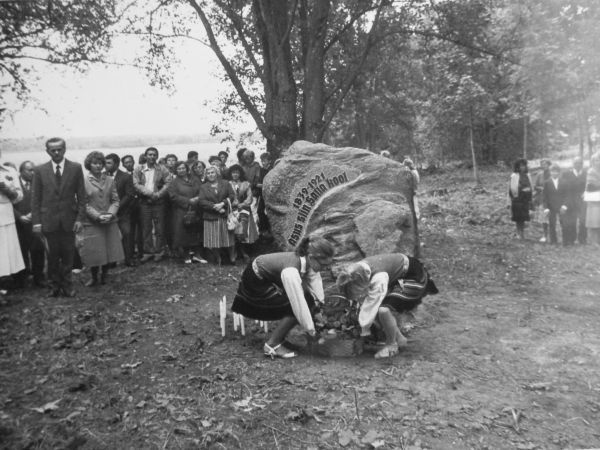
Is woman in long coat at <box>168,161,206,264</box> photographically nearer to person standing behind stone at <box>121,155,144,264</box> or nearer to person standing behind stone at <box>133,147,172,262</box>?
person standing behind stone at <box>133,147,172,262</box>

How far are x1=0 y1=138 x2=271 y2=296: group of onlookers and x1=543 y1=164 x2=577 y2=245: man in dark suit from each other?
5.81m

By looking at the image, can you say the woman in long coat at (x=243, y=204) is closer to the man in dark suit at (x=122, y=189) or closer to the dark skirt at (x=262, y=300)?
the man in dark suit at (x=122, y=189)

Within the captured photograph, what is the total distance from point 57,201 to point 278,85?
5.18m

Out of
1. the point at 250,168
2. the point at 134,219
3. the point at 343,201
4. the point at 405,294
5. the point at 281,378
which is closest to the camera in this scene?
the point at 281,378

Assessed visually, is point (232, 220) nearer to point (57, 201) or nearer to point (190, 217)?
point (190, 217)

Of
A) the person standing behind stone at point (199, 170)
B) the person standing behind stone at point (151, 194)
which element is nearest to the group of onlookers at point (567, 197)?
the person standing behind stone at point (199, 170)

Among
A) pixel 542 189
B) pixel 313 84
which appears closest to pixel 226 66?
pixel 313 84

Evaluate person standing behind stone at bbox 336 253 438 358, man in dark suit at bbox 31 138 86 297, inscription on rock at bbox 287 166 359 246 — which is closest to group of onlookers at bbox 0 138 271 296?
man in dark suit at bbox 31 138 86 297

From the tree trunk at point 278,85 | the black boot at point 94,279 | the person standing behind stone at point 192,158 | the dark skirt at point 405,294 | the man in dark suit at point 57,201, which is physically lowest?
the black boot at point 94,279

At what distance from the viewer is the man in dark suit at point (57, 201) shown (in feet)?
21.1

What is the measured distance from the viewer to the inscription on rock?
7426 millimetres

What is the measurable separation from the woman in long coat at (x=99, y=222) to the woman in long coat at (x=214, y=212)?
1.57 m

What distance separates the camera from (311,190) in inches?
296

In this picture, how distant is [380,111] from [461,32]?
47.0ft
